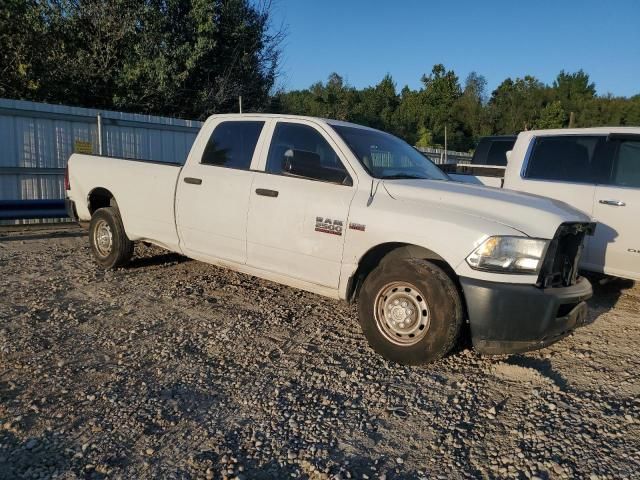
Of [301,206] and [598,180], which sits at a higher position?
[598,180]

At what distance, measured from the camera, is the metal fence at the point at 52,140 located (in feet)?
33.6

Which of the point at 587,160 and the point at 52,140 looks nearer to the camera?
the point at 587,160

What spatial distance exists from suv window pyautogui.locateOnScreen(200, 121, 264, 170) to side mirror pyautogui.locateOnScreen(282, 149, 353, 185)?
2.05 feet

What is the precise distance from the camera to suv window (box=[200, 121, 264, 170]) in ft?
17.0

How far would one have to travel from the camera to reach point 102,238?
259 inches

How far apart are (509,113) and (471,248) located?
39.3 m

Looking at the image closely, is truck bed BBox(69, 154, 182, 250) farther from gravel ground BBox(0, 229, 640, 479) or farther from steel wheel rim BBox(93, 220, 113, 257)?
gravel ground BBox(0, 229, 640, 479)

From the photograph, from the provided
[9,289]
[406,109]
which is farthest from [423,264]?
[406,109]

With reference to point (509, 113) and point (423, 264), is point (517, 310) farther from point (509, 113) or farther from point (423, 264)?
point (509, 113)

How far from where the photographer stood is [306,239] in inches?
176

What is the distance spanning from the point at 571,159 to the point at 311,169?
3.63 metres

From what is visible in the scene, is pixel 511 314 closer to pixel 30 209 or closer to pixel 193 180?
pixel 193 180

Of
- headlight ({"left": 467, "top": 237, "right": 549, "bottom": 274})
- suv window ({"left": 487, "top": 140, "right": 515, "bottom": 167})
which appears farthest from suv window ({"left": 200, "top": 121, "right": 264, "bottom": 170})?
suv window ({"left": 487, "top": 140, "right": 515, "bottom": 167})

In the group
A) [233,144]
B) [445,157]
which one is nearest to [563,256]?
[233,144]
